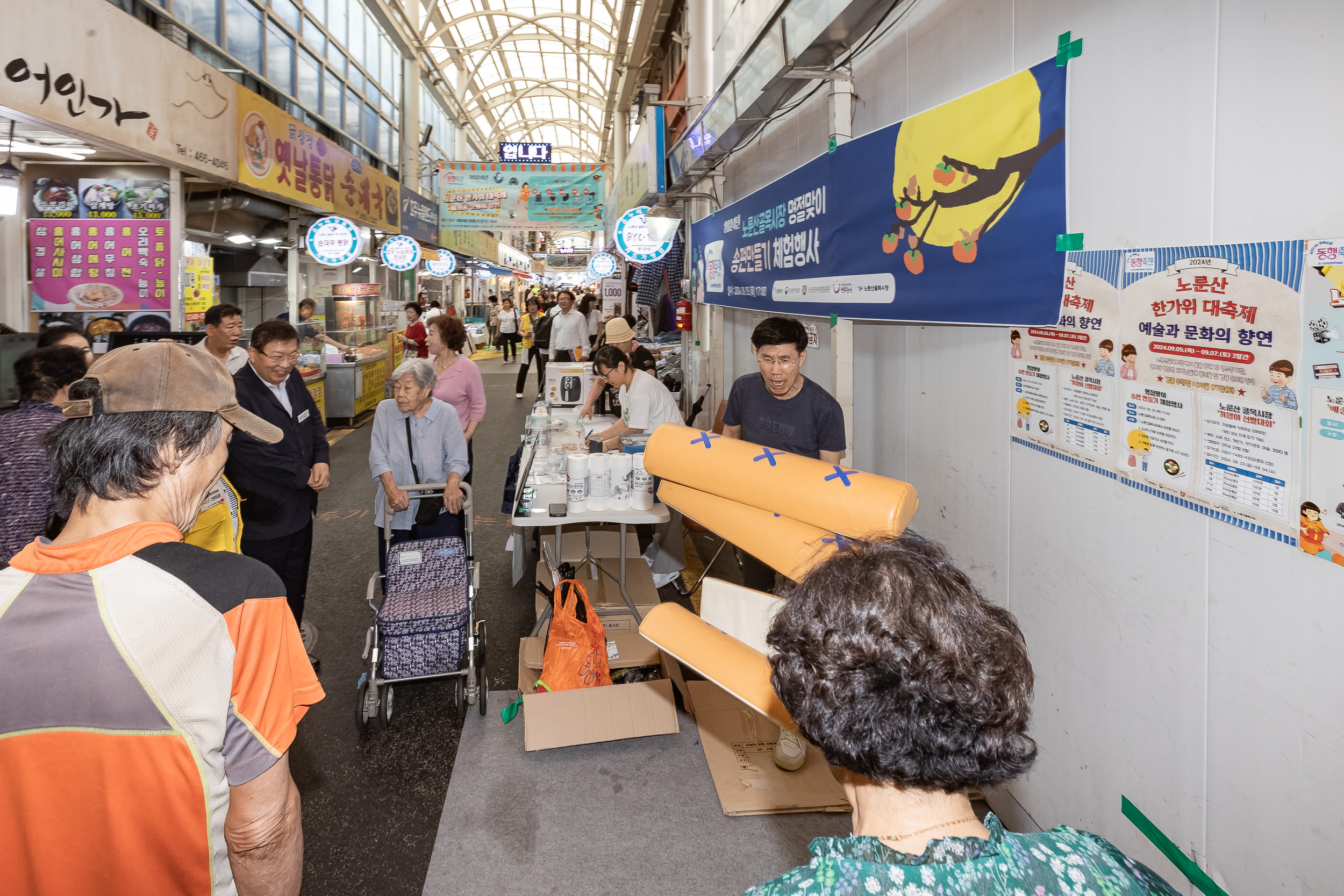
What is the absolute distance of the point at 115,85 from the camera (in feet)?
19.8

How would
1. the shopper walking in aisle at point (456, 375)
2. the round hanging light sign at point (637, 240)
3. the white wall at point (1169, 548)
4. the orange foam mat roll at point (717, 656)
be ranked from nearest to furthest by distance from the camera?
the white wall at point (1169, 548)
the orange foam mat roll at point (717, 656)
the shopper walking in aisle at point (456, 375)
the round hanging light sign at point (637, 240)

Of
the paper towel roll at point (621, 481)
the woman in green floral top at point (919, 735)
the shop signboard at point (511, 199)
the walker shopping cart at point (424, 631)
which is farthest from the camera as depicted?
the shop signboard at point (511, 199)

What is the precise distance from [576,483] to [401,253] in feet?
34.4

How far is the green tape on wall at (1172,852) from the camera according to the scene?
5.90 ft

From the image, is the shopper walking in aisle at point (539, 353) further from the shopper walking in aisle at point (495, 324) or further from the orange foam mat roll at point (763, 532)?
the orange foam mat roll at point (763, 532)

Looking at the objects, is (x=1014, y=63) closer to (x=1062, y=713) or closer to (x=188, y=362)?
(x=1062, y=713)

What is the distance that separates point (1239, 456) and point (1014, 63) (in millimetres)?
1525

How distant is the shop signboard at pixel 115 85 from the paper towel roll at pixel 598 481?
4.48 m

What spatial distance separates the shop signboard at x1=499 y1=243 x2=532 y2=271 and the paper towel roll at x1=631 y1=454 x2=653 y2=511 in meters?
26.2

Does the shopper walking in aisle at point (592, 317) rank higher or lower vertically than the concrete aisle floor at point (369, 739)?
higher

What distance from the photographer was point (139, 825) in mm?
1216

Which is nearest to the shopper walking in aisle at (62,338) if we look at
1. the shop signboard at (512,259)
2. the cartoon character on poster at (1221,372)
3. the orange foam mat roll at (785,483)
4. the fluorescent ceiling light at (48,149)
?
the orange foam mat roll at (785,483)

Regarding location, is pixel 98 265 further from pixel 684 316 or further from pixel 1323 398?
pixel 1323 398

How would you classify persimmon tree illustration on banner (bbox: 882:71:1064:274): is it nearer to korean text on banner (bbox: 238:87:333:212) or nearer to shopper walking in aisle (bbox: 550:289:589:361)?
korean text on banner (bbox: 238:87:333:212)
